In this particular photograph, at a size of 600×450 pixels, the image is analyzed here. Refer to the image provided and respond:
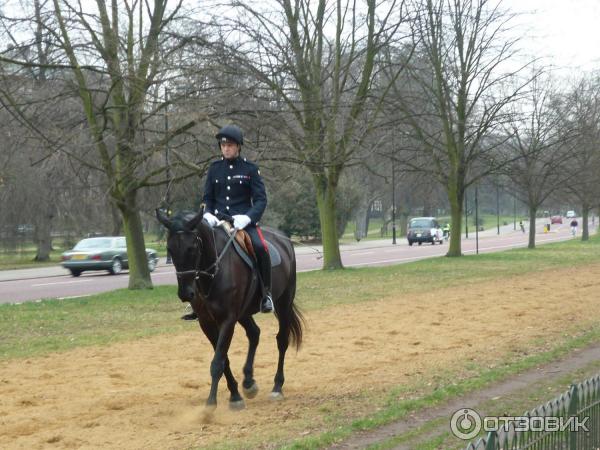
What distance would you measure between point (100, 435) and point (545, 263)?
91.8 feet

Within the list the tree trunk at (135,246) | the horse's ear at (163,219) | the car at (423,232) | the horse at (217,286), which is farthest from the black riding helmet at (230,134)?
the car at (423,232)

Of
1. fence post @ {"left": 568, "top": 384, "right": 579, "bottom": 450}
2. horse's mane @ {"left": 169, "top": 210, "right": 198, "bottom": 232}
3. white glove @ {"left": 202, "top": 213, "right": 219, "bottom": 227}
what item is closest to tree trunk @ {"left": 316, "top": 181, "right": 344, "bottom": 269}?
white glove @ {"left": 202, "top": 213, "right": 219, "bottom": 227}

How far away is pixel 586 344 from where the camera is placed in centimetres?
1188

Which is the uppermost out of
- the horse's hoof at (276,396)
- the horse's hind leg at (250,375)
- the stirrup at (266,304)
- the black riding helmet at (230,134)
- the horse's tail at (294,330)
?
the black riding helmet at (230,134)

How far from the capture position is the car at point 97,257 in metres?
35.0

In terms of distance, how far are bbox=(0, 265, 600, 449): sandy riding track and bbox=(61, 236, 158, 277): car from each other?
19.5m

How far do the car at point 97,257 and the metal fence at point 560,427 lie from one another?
29.9 meters

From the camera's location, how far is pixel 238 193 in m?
8.88

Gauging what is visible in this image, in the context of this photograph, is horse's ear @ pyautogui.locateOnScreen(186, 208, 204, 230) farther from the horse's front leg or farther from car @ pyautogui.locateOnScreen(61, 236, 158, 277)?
car @ pyautogui.locateOnScreen(61, 236, 158, 277)

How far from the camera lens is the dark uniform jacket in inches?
347

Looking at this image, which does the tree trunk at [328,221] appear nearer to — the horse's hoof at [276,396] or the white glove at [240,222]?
the horse's hoof at [276,396]

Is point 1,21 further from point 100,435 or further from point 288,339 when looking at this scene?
point 100,435

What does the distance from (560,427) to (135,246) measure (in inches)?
720

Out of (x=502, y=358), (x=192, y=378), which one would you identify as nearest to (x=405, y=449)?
(x=192, y=378)
